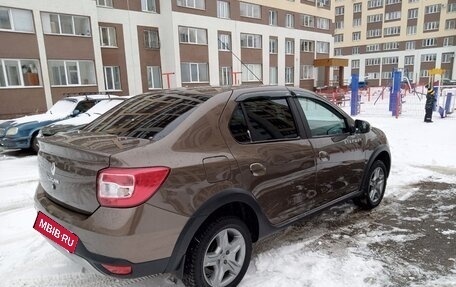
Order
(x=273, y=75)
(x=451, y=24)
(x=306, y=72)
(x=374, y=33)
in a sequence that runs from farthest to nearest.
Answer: (x=374, y=33)
(x=451, y=24)
(x=306, y=72)
(x=273, y=75)

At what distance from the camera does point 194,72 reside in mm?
26828

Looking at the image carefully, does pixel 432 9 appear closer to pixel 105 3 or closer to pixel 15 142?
pixel 105 3

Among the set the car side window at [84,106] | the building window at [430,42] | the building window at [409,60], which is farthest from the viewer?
the building window at [409,60]

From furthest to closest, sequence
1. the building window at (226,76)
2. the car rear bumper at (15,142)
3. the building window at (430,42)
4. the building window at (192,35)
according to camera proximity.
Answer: the building window at (430,42) < the building window at (226,76) < the building window at (192,35) < the car rear bumper at (15,142)

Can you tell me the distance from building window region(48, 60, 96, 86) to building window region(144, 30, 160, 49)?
5.25 m

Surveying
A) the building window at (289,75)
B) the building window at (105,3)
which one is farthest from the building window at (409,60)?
the building window at (105,3)

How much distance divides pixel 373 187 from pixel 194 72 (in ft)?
77.6

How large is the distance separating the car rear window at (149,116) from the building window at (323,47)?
39176mm

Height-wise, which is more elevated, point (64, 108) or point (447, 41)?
point (447, 41)

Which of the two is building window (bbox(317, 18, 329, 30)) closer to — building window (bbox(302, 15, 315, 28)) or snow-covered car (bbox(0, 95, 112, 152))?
building window (bbox(302, 15, 315, 28))

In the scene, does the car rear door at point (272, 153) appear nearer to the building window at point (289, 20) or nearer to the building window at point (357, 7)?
the building window at point (289, 20)

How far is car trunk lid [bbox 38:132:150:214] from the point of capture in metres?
2.26

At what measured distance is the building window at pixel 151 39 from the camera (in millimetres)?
24589

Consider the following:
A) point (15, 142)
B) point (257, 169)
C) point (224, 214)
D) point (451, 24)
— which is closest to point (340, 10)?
point (451, 24)
